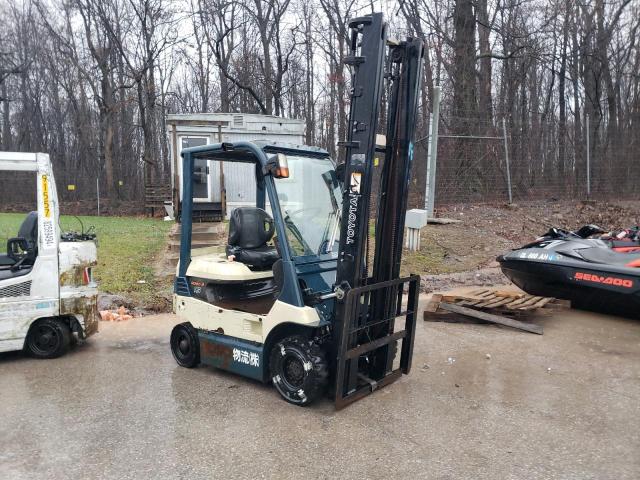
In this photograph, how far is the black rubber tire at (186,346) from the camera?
16.7 feet

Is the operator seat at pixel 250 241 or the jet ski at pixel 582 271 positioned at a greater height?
the operator seat at pixel 250 241

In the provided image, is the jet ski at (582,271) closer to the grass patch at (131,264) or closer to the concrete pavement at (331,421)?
the concrete pavement at (331,421)

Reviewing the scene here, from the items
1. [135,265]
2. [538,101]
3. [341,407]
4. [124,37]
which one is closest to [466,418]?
[341,407]

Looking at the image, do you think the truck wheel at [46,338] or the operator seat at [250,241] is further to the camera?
the truck wheel at [46,338]

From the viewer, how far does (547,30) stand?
772 inches

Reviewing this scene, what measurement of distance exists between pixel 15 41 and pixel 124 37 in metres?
9.13

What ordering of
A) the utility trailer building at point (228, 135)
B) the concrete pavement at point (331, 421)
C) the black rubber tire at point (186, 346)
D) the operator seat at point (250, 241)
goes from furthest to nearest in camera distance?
the utility trailer building at point (228, 135)
the black rubber tire at point (186, 346)
the operator seat at point (250, 241)
the concrete pavement at point (331, 421)

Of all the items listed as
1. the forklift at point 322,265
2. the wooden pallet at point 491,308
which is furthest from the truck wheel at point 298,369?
the wooden pallet at point 491,308

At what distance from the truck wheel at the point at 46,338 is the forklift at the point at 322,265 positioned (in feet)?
4.44

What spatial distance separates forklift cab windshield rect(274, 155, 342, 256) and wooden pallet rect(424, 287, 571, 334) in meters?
2.80

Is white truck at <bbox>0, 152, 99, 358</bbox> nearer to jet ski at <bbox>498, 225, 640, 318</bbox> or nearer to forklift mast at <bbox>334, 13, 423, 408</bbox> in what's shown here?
forklift mast at <bbox>334, 13, 423, 408</bbox>

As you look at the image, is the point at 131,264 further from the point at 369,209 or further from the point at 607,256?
the point at 607,256

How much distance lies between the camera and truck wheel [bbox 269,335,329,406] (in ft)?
13.4

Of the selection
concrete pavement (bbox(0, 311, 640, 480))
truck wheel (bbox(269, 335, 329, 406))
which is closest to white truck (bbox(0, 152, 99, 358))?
concrete pavement (bbox(0, 311, 640, 480))
